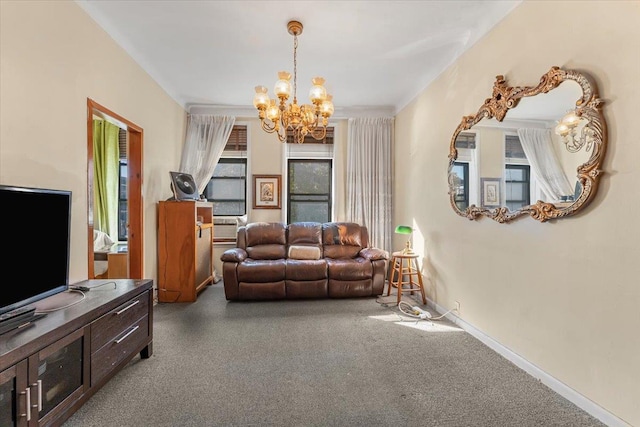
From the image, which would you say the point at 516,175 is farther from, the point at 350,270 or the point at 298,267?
the point at 298,267

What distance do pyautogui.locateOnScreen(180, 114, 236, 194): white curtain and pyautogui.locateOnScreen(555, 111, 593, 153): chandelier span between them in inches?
166

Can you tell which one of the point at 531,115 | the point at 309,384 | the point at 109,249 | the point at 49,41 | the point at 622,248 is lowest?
the point at 309,384

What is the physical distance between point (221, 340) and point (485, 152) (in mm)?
2946

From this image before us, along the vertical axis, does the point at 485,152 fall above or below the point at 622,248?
above

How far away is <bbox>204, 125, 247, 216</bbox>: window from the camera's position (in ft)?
16.0

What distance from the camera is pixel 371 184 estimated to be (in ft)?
15.6

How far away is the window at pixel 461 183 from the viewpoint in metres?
2.83

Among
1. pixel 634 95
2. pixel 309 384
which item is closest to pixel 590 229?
pixel 634 95

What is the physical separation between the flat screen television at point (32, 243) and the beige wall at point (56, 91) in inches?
2.7

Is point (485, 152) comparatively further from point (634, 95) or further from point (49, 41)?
point (49, 41)

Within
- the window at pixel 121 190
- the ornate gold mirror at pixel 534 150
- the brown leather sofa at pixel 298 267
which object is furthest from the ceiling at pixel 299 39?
the brown leather sofa at pixel 298 267

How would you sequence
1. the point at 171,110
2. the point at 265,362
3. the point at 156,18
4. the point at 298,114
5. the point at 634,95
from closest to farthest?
1. the point at 634,95
2. the point at 265,362
3. the point at 156,18
4. the point at 298,114
5. the point at 171,110

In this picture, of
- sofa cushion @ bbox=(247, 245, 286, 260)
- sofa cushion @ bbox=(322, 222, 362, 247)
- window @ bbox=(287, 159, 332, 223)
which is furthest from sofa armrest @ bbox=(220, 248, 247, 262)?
window @ bbox=(287, 159, 332, 223)

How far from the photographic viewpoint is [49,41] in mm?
1976
